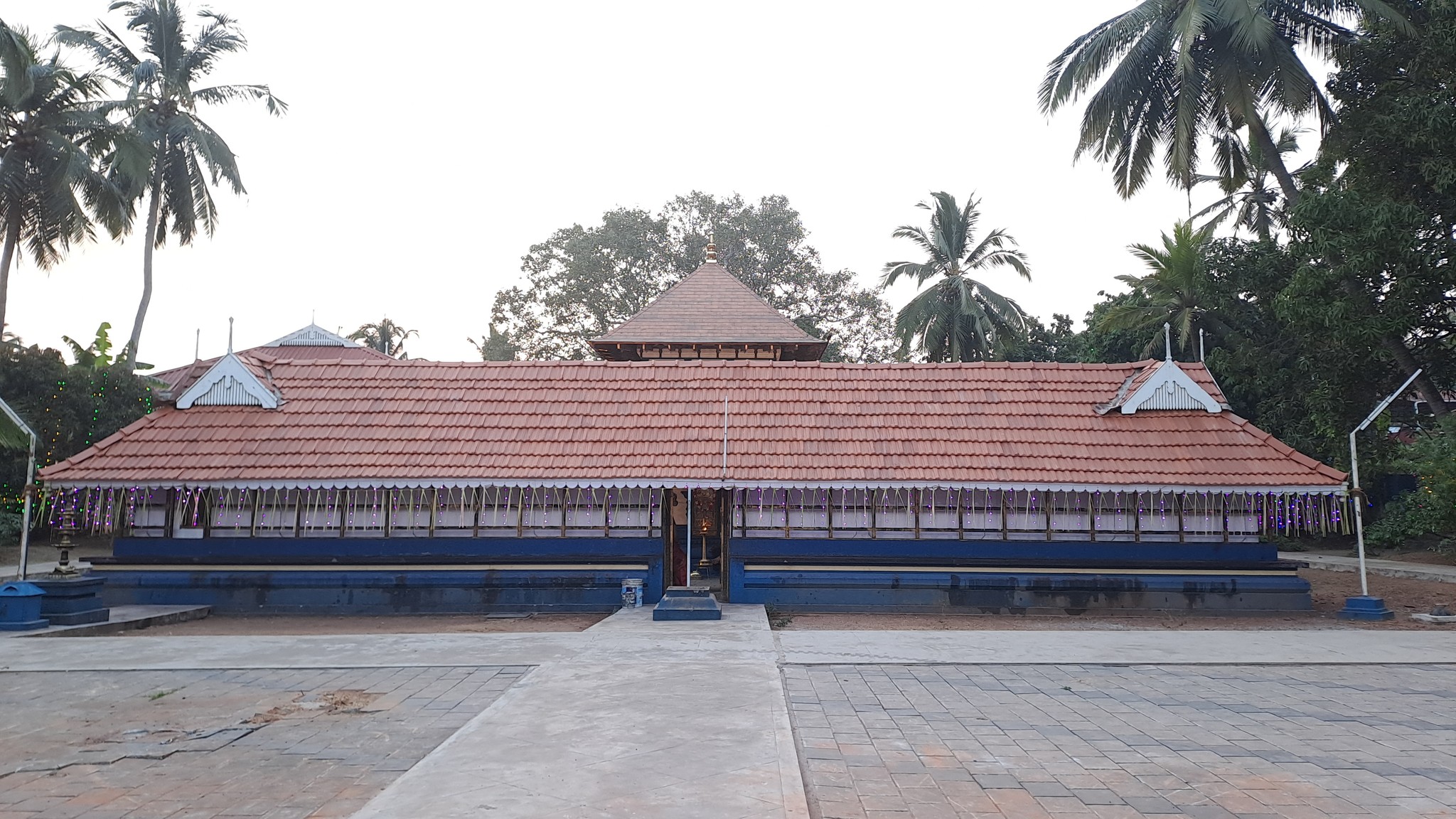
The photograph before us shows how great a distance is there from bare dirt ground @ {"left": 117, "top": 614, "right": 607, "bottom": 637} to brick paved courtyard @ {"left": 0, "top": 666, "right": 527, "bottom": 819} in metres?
3.05

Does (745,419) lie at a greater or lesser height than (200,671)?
greater

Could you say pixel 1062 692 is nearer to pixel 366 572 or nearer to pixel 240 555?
pixel 366 572

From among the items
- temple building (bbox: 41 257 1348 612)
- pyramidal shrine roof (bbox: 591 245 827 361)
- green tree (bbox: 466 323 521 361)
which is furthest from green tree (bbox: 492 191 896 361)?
temple building (bbox: 41 257 1348 612)

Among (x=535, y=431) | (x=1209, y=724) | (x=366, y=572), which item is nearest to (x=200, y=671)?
(x=366, y=572)

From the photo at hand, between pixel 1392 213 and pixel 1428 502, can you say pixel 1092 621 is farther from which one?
pixel 1392 213

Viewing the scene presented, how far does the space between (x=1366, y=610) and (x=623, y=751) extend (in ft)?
38.8

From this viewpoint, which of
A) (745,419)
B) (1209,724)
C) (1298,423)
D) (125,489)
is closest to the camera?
(1209,724)

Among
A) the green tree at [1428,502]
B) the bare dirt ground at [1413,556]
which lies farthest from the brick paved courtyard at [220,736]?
the bare dirt ground at [1413,556]

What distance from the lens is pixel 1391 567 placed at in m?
18.6

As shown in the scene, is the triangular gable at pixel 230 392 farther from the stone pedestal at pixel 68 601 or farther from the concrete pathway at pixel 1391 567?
the concrete pathway at pixel 1391 567

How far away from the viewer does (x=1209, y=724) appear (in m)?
6.46

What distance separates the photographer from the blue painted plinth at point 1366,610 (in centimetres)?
1212

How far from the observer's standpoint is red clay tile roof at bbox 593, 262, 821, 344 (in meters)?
21.0

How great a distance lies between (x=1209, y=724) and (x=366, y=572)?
11319 mm
